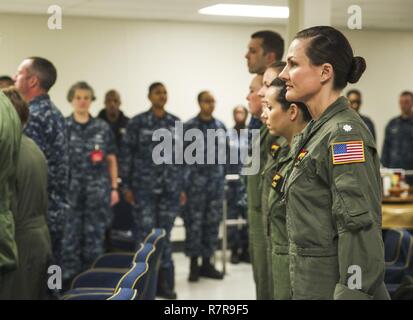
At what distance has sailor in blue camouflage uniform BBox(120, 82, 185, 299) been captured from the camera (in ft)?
19.2

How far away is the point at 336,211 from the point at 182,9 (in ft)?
15.8

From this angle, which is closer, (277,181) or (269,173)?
(277,181)

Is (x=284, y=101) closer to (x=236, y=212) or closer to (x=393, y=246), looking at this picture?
(x=393, y=246)

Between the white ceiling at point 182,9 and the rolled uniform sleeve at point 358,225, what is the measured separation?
1604 mm

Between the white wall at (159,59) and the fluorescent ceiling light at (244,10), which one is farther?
the white wall at (159,59)

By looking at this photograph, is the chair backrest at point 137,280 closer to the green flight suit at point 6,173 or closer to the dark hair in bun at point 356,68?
the green flight suit at point 6,173

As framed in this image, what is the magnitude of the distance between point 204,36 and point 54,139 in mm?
4049

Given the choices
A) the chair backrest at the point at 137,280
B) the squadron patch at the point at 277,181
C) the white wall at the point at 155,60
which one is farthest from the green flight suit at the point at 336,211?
the white wall at the point at 155,60

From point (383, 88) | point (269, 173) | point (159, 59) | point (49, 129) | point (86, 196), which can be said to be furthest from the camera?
point (383, 88)

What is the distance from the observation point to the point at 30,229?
3584mm

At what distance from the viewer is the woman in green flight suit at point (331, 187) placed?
2.06 metres

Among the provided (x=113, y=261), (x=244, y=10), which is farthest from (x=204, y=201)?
(x=113, y=261)
